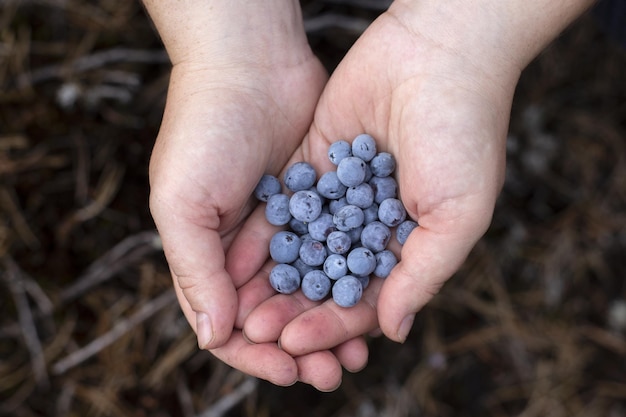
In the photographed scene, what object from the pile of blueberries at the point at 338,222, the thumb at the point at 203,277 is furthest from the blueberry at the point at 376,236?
the thumb at the point at 203,277

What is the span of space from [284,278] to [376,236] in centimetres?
29

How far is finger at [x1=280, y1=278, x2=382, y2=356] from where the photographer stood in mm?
1772

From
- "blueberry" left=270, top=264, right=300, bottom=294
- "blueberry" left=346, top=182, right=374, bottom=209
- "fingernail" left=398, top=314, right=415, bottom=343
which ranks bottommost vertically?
"fingernail" left=398, top=314, right=415, bottom=343

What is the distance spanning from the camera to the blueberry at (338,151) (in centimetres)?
200

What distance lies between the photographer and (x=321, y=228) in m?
1.97

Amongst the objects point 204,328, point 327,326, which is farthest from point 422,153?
point 204,328

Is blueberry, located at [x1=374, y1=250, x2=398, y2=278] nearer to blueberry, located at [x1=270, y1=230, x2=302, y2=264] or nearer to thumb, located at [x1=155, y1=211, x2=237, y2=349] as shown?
blueberry, located at [x1=270, y1=230, x2=302, y2=264]

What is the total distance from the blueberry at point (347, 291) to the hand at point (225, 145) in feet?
0.50

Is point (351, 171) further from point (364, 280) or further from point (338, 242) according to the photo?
point (364, 280)

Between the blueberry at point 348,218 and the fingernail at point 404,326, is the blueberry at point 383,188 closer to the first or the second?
the blueberry at point 348,218

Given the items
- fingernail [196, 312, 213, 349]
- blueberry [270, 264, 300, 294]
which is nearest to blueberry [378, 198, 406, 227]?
blueberry [270, 264, 300, 294]

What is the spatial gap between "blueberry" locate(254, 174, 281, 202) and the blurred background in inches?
32.3

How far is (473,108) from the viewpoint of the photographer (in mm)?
1836

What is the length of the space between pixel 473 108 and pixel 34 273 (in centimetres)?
182
